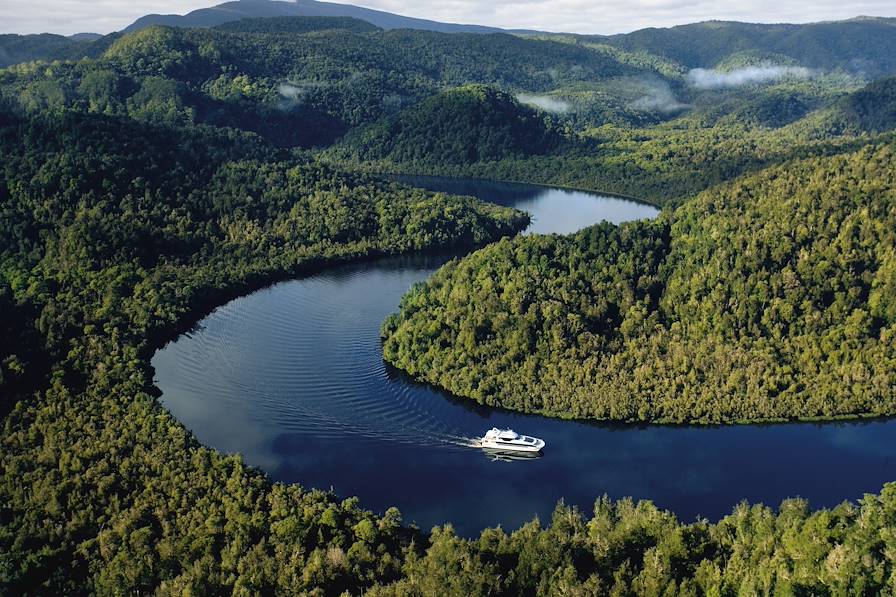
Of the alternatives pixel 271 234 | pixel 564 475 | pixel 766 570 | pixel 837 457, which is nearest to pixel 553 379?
pixel 564 475

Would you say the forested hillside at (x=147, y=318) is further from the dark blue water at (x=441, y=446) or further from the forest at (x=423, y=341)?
the dark blue water at (x=441, y=446)

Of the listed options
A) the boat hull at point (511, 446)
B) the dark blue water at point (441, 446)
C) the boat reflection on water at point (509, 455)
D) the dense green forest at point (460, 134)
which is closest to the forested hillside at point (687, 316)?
the dark blue water at point (441, 446)

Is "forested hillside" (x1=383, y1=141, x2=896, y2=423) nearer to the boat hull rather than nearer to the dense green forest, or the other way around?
the boat hull

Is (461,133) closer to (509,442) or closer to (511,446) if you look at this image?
(509,442)

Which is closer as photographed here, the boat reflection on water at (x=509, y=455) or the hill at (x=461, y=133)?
the boat reflection on water at (x=509, y=455)

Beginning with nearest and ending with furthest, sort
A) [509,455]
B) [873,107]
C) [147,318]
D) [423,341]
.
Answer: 1. [509,455]
2. [423,341]
3. [147,318]
4. [873,107]

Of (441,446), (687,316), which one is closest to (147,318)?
(441,446)
